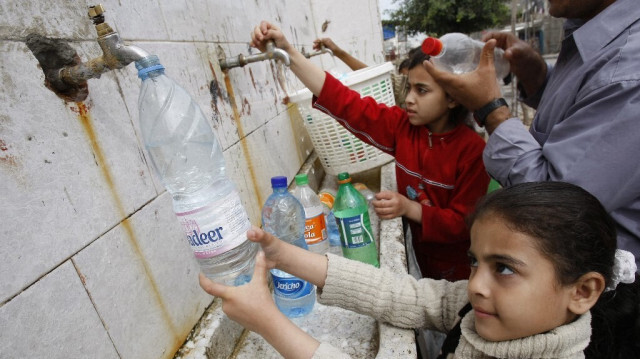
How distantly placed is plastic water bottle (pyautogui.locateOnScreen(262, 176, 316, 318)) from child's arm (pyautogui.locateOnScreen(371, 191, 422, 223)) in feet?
1.70

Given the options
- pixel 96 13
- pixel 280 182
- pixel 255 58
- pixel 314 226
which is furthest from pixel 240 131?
pixel 96 13

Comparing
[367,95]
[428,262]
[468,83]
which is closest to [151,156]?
[468,83]

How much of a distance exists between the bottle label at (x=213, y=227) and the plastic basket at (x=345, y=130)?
4.60 feet

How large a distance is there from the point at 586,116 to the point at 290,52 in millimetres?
1429

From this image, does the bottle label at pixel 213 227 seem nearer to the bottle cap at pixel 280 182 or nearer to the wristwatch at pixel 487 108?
the bottle cap at pixel 280 182

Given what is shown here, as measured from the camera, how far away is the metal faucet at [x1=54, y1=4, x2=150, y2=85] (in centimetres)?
89

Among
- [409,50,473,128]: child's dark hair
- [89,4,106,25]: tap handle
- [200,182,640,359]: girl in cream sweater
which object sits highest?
[89,4,106,25]: tap handle

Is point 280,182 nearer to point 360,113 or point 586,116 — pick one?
point 360,113

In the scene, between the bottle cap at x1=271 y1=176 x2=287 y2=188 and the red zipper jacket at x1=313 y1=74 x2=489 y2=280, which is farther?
the red zipper jacket at x1=313 y1=74 x2=489 y2=280

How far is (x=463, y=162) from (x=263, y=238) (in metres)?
1.29

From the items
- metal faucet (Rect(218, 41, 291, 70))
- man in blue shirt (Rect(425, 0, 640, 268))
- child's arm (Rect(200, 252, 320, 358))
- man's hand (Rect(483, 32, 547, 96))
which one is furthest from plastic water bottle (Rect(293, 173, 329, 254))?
man's hand (Rect(483, 32, 547, 96))

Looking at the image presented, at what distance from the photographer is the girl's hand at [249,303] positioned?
39.4 inches

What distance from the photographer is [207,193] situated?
1368 mm

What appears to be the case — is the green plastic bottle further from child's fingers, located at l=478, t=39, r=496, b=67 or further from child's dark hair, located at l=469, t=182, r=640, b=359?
child's fingers, located at l=478, t=39, r=496, b=67
